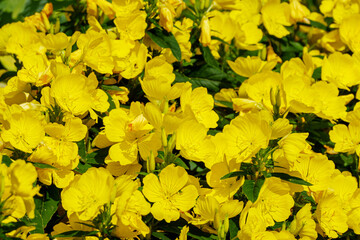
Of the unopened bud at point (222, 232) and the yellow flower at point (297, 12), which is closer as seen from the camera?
the unopened bud at point (222, 232)

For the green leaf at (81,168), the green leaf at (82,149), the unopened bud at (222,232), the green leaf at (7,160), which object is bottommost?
the unopened bud at (222,232)

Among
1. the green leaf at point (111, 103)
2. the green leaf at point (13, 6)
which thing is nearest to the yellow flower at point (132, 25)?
the green leaf at point (111, 103)

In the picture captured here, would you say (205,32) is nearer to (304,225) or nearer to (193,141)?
(193,141)

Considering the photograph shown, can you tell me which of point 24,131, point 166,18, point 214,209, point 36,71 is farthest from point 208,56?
point 24,131

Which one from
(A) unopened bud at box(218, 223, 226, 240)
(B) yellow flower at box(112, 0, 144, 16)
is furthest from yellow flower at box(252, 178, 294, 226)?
(B) yellow flower at box(112, 0, 144, 16)

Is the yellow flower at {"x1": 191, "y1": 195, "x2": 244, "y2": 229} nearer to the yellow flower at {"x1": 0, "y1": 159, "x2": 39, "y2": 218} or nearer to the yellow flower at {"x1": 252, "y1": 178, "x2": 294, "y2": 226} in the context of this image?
the yellow flower at {"x1": 252, "y1": 178, "x2": 294, "y2": 226}

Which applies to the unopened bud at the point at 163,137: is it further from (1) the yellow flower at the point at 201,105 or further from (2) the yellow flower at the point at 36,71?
(2) the yellow flower at the point at 36,71

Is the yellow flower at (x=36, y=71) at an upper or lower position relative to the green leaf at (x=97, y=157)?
upper
